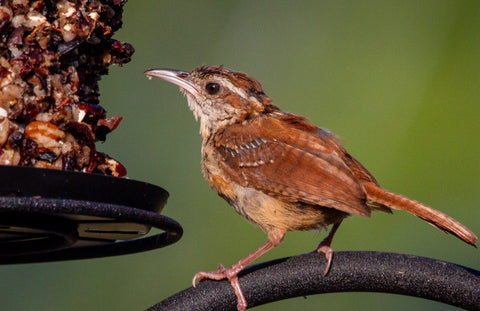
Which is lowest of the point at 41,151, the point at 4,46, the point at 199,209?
the point at 199,209

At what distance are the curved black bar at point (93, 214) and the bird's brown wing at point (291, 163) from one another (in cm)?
70

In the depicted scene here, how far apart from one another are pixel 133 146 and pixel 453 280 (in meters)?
2.98

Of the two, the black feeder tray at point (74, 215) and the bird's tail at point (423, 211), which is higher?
the bird's tail at point (423, 211)

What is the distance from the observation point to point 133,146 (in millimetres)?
5070

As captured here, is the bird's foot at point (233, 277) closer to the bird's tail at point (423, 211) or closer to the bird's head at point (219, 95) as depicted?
the bird's tail at point (423, 211)

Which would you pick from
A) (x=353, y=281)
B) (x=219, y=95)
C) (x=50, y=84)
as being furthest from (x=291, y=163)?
(x=50, y=84)

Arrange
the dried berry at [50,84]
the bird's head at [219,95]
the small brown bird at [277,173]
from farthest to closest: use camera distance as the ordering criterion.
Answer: the bird's head at [219,95], the small brown bird at [277,173], the dried berry at [50,84]

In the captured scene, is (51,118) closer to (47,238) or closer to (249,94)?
(47,238)

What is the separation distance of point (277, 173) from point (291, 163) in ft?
0.29

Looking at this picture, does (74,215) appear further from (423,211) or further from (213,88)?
(213,88)

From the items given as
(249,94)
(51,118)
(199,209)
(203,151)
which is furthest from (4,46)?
(199,209)

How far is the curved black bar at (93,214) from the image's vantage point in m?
1.93

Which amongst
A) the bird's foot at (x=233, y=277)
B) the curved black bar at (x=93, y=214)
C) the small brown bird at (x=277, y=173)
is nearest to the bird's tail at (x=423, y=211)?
the small brown bird at (x=277, y=173)

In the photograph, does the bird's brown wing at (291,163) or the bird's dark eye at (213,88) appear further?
the bird's dark eye at (213,88)
